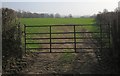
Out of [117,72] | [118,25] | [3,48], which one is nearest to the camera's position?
[117,72]

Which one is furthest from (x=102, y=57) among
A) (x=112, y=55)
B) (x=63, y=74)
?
(x=63, y=74)

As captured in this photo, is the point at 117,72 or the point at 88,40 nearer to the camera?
the point at 117,72

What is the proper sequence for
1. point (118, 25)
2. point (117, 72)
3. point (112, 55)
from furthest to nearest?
point (112, 55) < point (118, 25) < point (117, 72)

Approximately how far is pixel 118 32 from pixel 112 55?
1.04 m

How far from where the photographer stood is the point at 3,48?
481 inches

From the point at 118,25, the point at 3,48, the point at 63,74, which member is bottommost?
the point at 63,74

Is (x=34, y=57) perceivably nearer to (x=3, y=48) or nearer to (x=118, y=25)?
(x=3, y=48)

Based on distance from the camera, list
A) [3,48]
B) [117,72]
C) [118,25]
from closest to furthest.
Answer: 1. [117,72]
2. [118,25]
3. [3,48]

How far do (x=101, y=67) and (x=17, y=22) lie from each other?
16.6ft

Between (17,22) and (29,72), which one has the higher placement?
(17,22)

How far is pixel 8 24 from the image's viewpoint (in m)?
12.6

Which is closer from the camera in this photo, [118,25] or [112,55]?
[118,25]

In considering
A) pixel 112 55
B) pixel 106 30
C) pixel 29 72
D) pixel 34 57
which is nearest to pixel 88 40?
pixel 106 30

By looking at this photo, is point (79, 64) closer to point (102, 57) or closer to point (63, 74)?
point (102, 57)
